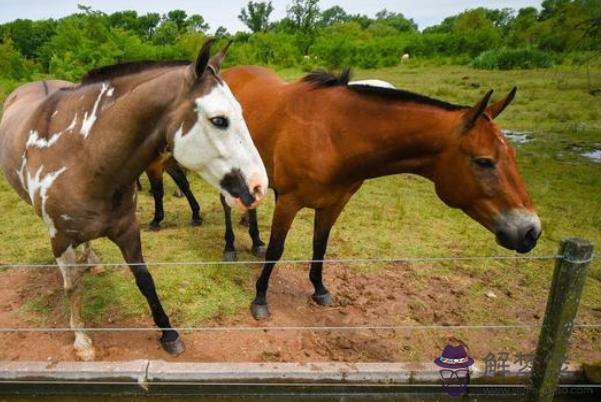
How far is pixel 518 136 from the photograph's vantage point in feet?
30.7

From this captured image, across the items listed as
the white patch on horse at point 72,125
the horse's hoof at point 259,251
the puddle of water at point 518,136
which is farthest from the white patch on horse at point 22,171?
the puddle of water at point 518,136

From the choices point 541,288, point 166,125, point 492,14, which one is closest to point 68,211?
point 166,125

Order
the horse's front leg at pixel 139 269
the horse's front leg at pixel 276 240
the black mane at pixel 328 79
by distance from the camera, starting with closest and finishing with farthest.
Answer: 1. the horse's front leg at pixel 139 269
2. the black mane at pixel 328 79
3. the horse's front leg at pixel 276 240

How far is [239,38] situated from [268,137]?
30151mm

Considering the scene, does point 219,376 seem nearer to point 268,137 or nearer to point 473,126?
point 268,137

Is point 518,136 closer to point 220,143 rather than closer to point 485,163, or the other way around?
point 485,163

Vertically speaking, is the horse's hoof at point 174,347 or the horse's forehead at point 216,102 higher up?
the horse's forehead at point 216,102

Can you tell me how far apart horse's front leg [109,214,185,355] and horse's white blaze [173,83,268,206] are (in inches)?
32.1

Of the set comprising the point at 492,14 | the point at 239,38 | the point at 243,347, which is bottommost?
the point at 243,347

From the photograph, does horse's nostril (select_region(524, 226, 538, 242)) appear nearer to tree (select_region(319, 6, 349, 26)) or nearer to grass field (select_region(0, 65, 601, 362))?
grass field (select_region(0, 65, 601, 362))

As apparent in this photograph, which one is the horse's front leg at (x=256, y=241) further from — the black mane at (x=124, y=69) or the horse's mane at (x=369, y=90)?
the black mane at (x=124, y=69)

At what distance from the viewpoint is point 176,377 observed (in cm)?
249

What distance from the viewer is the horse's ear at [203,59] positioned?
1.90m

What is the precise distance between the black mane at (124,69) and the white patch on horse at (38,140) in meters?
0.38
